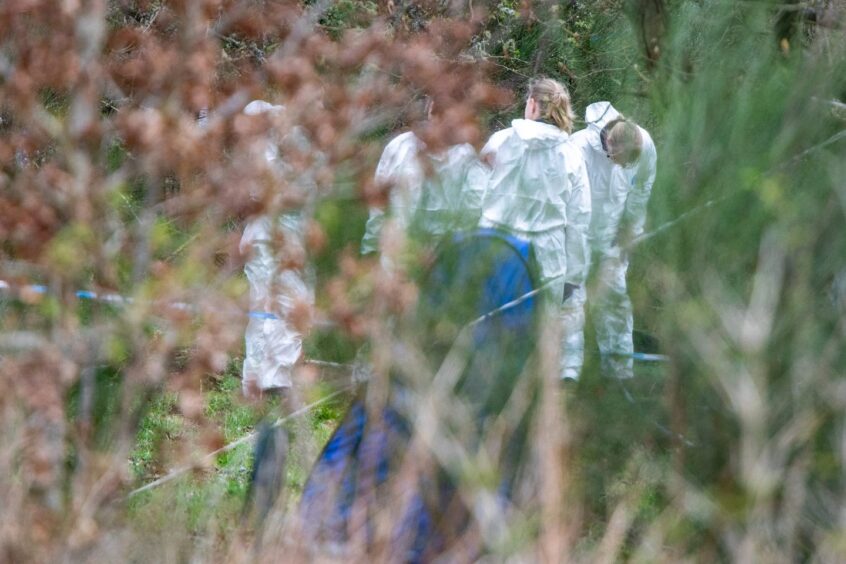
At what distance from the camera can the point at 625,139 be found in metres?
4.91

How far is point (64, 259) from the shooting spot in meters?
3.94

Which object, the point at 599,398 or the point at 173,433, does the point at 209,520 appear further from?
the point at 173,433

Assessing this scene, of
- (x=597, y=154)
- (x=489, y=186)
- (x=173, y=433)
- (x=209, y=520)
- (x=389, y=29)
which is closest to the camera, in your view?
(x=209, y=520)

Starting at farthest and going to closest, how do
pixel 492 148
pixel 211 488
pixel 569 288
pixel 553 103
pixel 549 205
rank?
1. pixel 553 103
2. pixel 549 205
3. pixel 492 148
4. pixel 211 488
5. pixel 569 288

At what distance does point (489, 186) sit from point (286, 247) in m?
0.88

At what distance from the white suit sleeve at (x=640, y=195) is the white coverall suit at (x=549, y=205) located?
6.5 inches

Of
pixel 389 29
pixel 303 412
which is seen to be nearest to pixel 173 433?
pixel 389 29

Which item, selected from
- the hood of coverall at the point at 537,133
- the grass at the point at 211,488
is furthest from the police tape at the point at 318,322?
the hood of coverall at the point at 537,133

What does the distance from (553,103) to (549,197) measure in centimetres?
58

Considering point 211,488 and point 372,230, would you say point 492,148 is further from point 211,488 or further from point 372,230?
point 211,488

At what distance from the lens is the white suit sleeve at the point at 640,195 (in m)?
4.21

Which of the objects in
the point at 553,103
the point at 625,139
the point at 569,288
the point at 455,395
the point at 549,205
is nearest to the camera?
the point at 455,395

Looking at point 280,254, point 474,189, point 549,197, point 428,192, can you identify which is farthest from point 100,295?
point 549,197

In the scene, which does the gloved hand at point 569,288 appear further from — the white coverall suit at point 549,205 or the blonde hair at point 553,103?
the blonde hair at point 553,103
